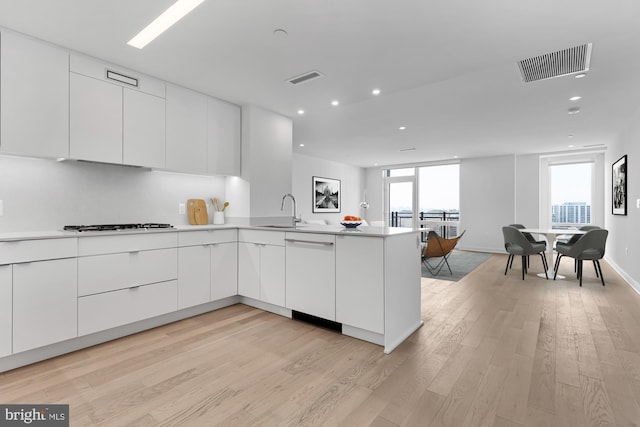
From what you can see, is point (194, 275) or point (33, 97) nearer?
point (33, 97)

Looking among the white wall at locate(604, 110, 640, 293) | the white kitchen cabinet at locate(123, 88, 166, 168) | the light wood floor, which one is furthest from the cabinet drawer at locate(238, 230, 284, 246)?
the white wall at locate(604, 110, 640, 293)

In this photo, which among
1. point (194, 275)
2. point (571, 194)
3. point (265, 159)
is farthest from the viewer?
point (571, 194)

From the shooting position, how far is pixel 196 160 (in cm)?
348

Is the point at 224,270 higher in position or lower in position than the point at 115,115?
lower

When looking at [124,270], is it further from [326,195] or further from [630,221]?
[630,221]

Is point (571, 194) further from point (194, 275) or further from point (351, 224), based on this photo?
point (194, 275)

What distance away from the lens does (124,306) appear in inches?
104

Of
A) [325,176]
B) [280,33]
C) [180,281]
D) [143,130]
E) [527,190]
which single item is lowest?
[180,281]

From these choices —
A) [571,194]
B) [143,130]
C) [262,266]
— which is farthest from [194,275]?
[571,194]

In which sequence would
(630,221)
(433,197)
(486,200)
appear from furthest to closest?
(433,197) → (486,200) → (630,221)

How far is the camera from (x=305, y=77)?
3.11 metres

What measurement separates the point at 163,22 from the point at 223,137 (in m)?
1.59

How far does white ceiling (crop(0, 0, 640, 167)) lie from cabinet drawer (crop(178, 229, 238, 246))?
160cm

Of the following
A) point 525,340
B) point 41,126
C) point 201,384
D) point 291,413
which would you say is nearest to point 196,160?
point 41,126
